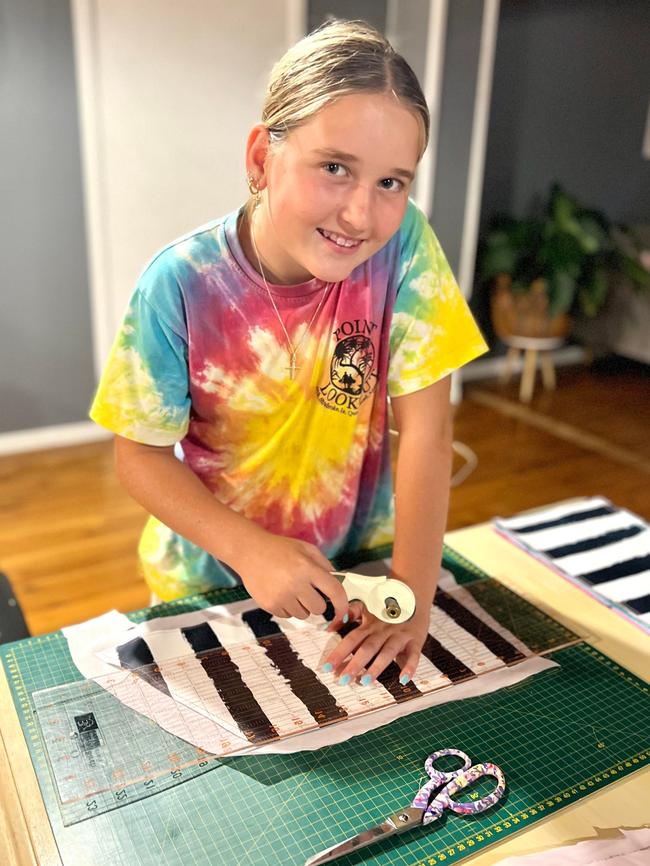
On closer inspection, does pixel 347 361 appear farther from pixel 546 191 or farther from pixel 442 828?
pixel 546 191

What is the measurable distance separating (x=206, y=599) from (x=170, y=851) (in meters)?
0.41

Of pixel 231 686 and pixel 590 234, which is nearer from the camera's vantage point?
pixel 231 686

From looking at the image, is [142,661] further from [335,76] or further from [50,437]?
[50,437]

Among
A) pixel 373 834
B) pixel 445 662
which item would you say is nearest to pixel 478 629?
pixel 445 662

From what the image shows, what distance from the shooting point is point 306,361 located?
3.53 ft

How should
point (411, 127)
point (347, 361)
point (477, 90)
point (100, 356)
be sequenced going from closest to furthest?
point (411, 127) → point (347, 361) → point (100, 356) → point (477, 90)

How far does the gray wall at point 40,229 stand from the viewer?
2902mm

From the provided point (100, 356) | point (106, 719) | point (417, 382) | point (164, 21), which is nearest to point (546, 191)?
point (164, 21)

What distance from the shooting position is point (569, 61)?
13.6 feet

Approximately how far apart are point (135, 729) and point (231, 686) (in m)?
0.12

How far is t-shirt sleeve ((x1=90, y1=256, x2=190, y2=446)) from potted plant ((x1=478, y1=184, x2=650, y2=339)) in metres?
3.21

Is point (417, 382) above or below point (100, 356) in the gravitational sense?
above

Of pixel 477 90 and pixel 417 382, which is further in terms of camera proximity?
pixel 477 90

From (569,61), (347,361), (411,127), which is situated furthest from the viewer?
(569,61)
